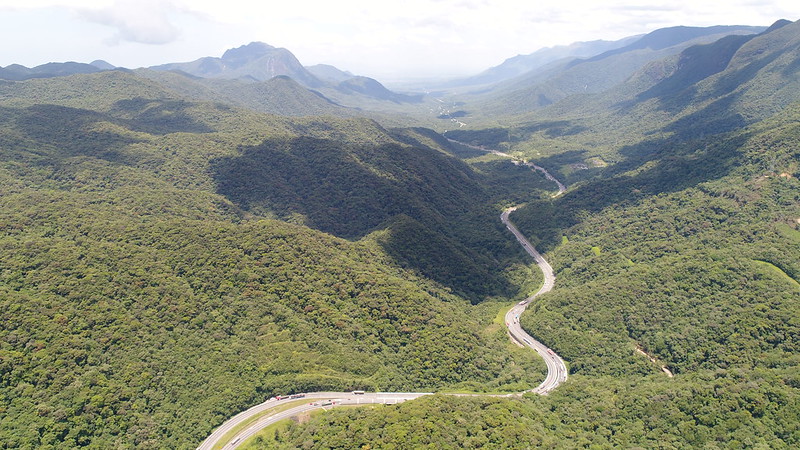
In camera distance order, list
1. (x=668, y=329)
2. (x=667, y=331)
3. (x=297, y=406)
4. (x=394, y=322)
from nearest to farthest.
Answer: (x=297, y=406)
(x=667, y=331)
(x=668, y=329)
(x=394, y=322)

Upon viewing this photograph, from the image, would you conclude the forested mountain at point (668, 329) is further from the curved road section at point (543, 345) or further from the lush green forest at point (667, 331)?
the curved road section at point (543, 345)

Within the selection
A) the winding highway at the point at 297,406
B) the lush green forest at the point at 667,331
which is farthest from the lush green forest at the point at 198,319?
the lush green forest at the point at 667,331

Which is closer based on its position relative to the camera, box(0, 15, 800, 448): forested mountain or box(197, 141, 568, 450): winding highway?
box(0, 15, 800, 448): forested mountain

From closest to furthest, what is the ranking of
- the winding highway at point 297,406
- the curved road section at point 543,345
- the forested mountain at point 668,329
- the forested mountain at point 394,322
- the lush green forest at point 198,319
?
the forested mountain at point 668,329
the forested mountain at point 394,322
the lush green forest at point 198,319
the winding highway at point 297,406
the curved road section at point 543,345

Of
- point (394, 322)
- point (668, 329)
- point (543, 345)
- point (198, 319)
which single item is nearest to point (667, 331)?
point (668, 329)

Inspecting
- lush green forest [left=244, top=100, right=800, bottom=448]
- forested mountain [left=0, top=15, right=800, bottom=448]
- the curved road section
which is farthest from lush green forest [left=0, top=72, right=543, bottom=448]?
lush green forest [left=244, top=100, right=800, bottom=448]

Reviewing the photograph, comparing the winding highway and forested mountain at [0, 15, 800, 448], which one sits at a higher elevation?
forested mountain at [0, 15, 800, 448]

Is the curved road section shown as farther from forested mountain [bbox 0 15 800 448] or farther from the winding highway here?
forested mountain [bbox 0 15 800 448]

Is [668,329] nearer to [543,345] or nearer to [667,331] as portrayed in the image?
[667,331]

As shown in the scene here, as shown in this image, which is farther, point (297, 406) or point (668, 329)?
point (668, 329)

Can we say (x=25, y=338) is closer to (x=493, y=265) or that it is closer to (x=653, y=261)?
(x=493, y=265)

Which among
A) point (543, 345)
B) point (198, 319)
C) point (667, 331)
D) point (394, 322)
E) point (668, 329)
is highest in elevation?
point (198, 319)

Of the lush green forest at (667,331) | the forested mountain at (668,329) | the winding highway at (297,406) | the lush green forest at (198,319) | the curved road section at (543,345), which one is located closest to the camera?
the lush green forest at (667,331)
